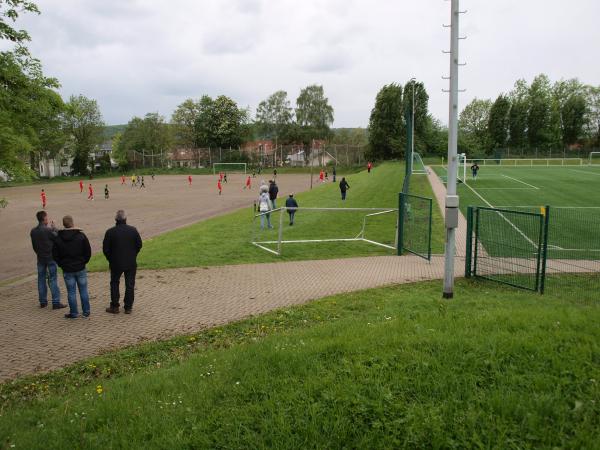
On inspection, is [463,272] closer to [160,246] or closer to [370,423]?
[370,423]

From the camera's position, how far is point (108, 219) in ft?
83.6

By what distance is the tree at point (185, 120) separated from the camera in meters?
100

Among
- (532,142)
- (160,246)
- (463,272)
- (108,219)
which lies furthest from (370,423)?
(532,142)

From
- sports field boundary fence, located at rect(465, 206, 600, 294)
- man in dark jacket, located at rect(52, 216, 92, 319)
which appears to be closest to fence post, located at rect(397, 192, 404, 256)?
sports field boundary fence, located at rect(465, 206, 600, 294)

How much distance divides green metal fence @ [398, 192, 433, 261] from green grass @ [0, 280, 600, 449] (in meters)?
6.92

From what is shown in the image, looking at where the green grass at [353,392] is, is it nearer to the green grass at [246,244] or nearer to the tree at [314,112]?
the green grass at [246,244]

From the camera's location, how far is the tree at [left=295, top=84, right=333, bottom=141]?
9494 centimetres

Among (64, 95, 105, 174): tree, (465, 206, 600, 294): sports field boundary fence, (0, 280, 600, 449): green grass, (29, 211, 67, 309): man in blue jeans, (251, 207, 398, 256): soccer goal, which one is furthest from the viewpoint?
(64, 95, 105, 174): tree

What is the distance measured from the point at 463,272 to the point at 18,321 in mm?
9153

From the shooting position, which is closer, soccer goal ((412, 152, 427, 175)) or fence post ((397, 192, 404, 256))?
fence post ((397, 192, 404, 256))

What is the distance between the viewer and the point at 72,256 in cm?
845

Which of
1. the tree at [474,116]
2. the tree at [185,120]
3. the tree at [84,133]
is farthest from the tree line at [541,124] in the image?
the tree at [84,133]

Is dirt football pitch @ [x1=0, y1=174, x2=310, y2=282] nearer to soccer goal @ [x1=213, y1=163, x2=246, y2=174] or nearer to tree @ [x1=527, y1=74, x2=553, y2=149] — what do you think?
soccer goal @ [x1=213, y1=163, x2=246, y2=174]

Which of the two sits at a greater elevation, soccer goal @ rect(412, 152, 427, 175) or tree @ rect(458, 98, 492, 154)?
tree @ rect(458, 98, 492, 154)
